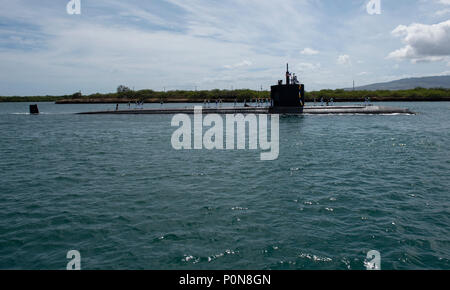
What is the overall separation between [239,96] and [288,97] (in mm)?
107771

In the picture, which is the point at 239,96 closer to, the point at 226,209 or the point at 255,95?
the point at 255,95

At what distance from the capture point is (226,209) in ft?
34.9

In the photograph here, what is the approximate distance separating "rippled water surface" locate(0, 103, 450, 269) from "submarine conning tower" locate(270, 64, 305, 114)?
23.3 meters

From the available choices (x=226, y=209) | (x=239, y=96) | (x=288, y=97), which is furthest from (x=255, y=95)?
(x=226, y=209)

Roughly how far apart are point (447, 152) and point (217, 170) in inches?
614

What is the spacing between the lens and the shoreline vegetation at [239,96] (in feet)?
375

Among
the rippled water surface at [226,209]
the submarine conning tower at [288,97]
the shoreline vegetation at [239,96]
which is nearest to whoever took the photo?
the rippled water surface at [226,209]

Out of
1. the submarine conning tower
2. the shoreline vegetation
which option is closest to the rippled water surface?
the submarine conning tower

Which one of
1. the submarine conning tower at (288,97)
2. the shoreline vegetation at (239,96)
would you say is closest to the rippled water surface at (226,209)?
the submarine conning tower at (288,97)

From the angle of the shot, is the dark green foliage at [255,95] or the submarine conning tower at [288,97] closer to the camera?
the submarine conning tower at [288,97]

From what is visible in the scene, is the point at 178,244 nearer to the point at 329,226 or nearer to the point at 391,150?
the point at 329,226

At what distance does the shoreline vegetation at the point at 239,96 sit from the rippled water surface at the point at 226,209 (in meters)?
80.6

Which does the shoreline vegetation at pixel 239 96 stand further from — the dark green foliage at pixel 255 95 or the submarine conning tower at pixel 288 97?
the submarine conning tower at pixel 288 97

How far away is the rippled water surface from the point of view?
25.3ft
